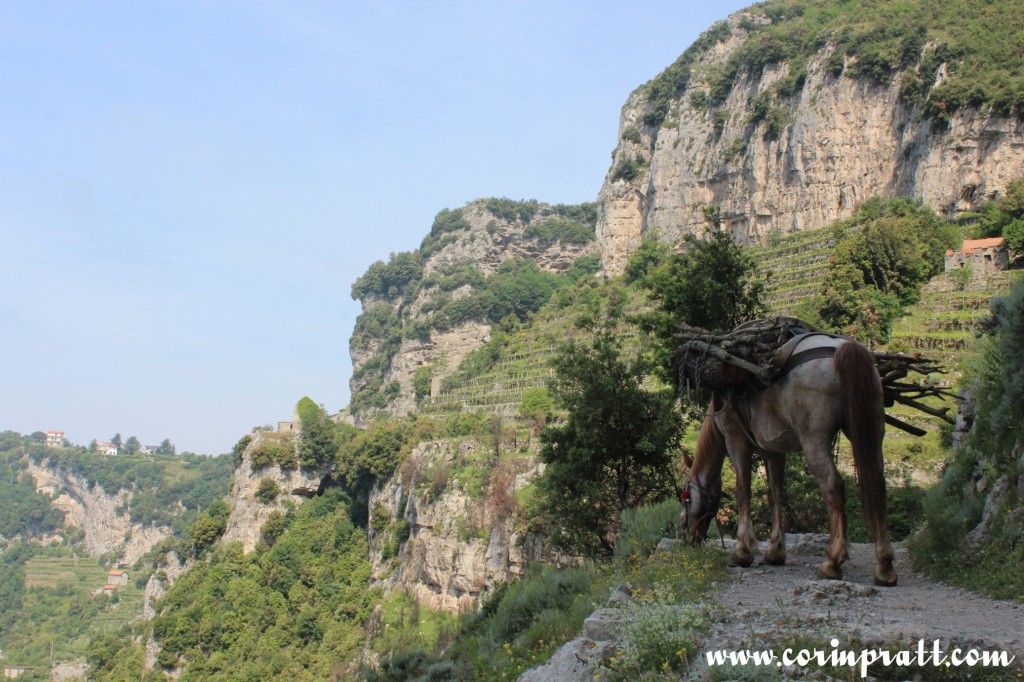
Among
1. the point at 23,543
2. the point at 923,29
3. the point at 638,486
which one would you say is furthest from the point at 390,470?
the point at 23,543

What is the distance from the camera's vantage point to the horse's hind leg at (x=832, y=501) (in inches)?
306

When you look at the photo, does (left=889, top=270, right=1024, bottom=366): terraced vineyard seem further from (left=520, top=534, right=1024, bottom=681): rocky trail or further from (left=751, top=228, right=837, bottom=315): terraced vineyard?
(left=520, top=534, right=1024, bottom=681): rocky trail

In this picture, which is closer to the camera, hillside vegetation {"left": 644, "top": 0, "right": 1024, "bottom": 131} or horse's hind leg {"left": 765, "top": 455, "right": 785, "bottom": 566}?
horse's hind leg {"left": 765, "top": 455, "right": 785, "bottom": 566}

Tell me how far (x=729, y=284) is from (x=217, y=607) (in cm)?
4266

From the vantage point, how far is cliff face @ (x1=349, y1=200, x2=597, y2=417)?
12788 centimetres

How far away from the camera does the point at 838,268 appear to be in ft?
149

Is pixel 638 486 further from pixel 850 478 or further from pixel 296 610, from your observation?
pixel 296 610

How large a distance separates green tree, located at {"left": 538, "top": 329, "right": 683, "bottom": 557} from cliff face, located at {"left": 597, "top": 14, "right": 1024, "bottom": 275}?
3617cm

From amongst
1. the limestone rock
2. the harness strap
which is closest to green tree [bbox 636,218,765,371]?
the harness strap

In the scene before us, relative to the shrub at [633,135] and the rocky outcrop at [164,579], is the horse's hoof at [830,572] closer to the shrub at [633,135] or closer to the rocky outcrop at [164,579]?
the rocky outcrop at [164,579]

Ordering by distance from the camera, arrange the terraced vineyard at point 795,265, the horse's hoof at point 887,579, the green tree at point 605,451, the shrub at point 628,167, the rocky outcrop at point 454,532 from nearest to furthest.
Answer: the horse's hoof at point 887,579 → the green tree at point 605,451 → the rocky outcrop at point 454,532 → the terraced vineyard at point 795,265 → the shrub at point 628,167

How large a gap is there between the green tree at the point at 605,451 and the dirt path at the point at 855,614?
8.87m

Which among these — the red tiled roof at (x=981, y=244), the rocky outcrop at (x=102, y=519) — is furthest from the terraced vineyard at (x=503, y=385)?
the rocky outcrop at (x=102, y=519)

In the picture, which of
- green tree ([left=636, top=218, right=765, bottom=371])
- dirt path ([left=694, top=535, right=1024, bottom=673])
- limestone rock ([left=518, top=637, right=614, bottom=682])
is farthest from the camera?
green tree ([left=636, top=218, right=765, bottom=371])
